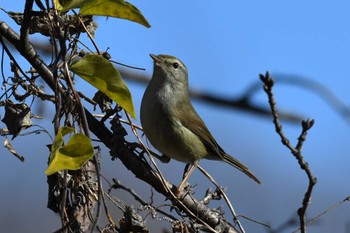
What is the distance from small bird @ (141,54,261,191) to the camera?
14.0 feet

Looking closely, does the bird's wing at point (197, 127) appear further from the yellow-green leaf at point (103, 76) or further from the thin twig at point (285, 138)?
the thin twig at point (285, 138)

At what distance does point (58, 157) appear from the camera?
197 centimetres

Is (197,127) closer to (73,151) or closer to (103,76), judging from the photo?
(103,76)

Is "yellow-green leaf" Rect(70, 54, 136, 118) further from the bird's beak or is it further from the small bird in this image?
the bird's beak

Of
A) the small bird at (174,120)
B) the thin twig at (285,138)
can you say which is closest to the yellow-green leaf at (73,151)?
the thin twig at (285,138)

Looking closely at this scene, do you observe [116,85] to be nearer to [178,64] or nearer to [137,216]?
[137,216]

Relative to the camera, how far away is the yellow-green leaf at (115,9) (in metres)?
2.23

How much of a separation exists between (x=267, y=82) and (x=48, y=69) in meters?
0.86

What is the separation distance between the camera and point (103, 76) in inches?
87.3

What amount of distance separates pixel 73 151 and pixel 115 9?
0.53 meters

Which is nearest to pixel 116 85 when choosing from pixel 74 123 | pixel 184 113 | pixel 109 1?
pixel 109 1

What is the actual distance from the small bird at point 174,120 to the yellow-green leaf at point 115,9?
1848 mm

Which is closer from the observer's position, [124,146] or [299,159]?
[299,159]

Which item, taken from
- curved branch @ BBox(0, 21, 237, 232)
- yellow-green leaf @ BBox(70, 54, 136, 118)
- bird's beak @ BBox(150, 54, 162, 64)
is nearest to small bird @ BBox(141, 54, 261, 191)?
bird's beak @ BBox(150, 54, 162, 64)
